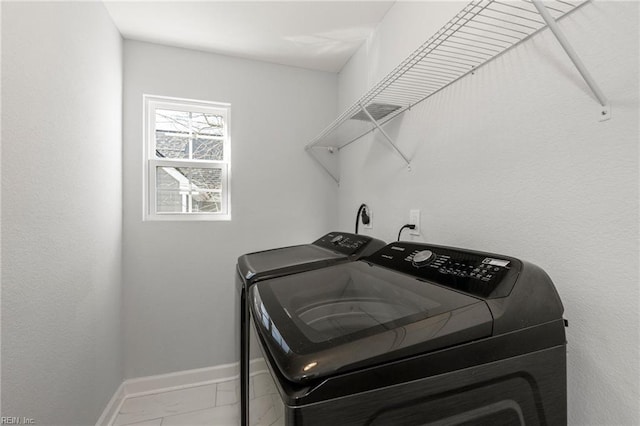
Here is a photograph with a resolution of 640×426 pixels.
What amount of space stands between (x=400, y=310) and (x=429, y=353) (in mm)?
157

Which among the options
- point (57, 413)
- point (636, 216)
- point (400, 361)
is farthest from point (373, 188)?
point (57, 413)

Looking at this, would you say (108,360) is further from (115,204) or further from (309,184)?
(309,184)

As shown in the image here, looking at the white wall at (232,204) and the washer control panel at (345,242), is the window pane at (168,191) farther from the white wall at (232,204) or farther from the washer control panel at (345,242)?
the washer control panel at (345,242)

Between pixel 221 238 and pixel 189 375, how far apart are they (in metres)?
1.16

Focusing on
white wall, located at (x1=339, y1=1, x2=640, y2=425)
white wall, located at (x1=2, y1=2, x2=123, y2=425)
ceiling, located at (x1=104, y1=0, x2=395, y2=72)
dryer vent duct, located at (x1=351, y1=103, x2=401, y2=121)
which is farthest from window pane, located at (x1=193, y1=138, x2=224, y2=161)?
white wall, located at (x1=339, y1=1, x2=640, y2=425)

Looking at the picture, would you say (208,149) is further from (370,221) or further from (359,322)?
(359,322)

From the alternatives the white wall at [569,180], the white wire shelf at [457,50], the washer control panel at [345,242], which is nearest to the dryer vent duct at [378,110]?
the white wire shelf at [457,50]

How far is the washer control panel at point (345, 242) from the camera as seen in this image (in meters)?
1.61

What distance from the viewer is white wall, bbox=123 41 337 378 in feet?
7.58

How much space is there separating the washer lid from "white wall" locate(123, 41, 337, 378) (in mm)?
1525

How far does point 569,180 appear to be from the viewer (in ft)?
2.92

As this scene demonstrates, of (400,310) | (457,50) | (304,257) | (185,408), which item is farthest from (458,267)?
(185,408)

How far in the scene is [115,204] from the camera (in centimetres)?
213

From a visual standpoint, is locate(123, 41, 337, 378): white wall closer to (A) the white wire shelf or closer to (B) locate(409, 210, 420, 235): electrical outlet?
(A) the white wire shelf
